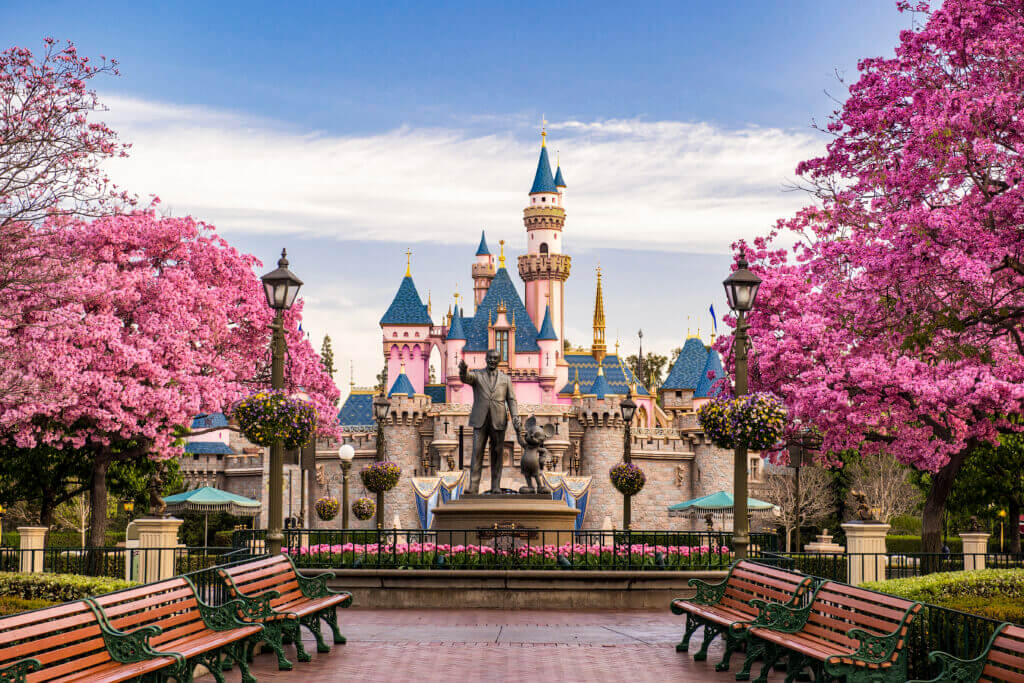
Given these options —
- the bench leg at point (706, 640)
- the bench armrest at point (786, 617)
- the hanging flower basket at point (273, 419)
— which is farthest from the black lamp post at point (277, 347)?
the bench armrest at point (786, 617)

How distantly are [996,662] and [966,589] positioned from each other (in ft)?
19.0

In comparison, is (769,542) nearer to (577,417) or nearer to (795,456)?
(795,456)

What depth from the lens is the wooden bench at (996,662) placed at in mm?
7086

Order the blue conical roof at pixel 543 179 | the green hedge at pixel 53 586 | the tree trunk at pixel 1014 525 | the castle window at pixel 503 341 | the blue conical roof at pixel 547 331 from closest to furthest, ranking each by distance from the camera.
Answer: the green hedge at pixel 53 586 < the tree trunk at pixel 1014 525 < the castle window at pixel 503 341 < the blue conical roof at pixel 547 331 < the blue conical roof at pixel 543 179

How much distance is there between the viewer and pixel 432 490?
51.3 meters

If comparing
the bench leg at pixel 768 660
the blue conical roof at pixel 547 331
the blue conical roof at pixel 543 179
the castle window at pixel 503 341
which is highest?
the blue conical roof at pixel 543 179

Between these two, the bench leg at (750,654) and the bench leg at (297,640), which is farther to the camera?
the bench leg at (297,640)

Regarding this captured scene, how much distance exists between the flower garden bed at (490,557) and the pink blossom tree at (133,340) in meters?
12.3

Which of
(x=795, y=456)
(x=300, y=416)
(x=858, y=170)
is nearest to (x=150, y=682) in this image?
(x=300, y=416)

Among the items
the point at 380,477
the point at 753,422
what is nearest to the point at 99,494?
the point at 380,477

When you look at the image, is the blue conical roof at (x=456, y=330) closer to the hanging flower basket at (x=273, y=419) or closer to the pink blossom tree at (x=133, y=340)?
the pink blossom tree at (x=133, y=340)

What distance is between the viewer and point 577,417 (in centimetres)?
6531

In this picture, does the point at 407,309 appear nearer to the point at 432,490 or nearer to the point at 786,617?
the point at 432,490

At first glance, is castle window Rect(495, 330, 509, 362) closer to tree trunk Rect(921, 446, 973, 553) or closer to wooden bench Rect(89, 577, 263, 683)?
tree trunk Rect(921, 446, 973, 553)
